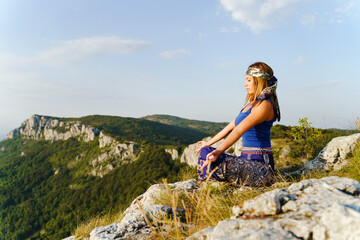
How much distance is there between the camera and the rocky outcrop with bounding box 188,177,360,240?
4.73ft

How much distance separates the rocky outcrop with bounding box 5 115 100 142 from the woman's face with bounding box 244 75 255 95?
514 ft

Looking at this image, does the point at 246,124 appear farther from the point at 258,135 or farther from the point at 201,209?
the point at 201,209

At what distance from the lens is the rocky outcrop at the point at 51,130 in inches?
6170

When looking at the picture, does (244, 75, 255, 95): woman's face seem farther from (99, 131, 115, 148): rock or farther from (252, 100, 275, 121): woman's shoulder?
(99, 131, 115, 148): rock

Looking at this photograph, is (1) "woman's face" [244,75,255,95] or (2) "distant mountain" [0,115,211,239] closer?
(1) "woman's face" [244,75,255,95]

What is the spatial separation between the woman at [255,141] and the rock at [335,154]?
223 centimetres

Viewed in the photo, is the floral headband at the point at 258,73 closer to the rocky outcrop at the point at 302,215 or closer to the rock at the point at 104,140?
the rocky outcrop at the point at 302,215

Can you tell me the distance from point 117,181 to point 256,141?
103m

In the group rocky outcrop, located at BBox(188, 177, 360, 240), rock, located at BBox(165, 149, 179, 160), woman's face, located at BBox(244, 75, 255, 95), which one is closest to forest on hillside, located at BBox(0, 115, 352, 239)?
rock, located at BBox(165, 149, 179, 160)

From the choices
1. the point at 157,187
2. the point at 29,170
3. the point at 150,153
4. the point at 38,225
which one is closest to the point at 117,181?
the point at 150,153

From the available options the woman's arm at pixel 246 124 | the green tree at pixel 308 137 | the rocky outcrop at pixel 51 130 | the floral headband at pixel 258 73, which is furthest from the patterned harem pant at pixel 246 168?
the rocky outcrop at pixel 51 130

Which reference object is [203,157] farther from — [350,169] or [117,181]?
[117,181]

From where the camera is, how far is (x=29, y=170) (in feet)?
456

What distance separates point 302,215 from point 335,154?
16.1 ft
